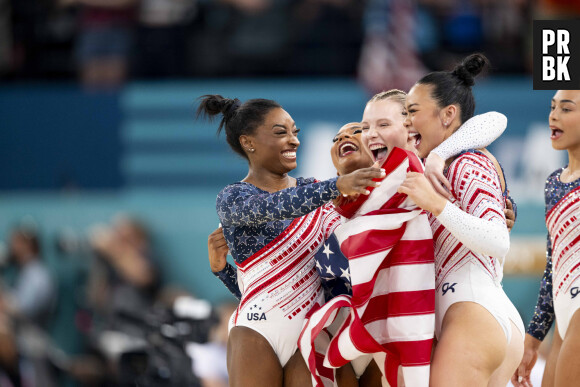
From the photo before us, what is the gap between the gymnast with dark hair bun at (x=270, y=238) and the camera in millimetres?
3531

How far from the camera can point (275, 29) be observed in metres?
8.64

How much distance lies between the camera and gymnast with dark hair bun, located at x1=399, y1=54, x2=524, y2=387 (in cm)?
323

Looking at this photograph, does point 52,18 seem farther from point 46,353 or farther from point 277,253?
point 277,253

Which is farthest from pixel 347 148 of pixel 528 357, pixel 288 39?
pixel 288 39

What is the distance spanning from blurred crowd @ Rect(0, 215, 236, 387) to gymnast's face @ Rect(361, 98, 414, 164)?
414cm

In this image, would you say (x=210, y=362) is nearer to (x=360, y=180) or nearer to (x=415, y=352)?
(x=415, y=352)

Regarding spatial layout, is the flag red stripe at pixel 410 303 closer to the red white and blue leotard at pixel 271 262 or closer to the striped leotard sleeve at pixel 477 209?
the striped leotard sleeve at pixel 477 209

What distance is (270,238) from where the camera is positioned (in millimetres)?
3752

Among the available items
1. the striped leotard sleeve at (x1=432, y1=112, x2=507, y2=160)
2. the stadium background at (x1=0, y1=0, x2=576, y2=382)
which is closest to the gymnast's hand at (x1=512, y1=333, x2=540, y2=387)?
the striped leotard sleeve at (x1=432, y1=112, x2=507, y2=160)

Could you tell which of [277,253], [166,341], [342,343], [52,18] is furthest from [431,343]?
[52,18]

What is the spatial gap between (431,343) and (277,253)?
763 millimetres

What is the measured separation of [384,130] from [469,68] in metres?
0.44

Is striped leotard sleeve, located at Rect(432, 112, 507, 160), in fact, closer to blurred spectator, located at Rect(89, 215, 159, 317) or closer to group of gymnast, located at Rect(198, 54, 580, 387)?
group of gymnast, located at Rect(198, 54, 580, 387)

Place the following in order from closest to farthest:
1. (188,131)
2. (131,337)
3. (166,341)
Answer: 1. (166,341)
2. (131,337)
3. (188,131)
